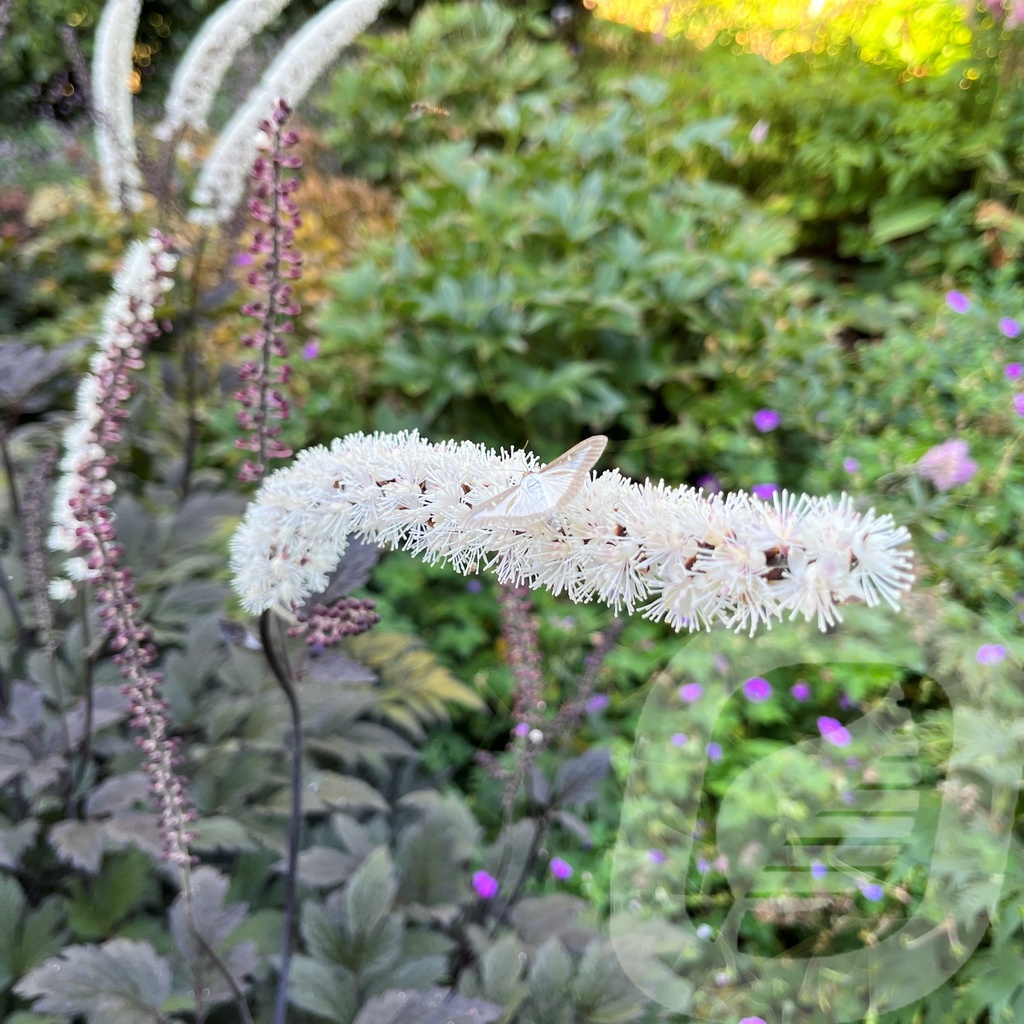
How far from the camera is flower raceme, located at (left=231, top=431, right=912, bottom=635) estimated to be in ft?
1.55

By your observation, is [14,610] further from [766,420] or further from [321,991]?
[766,420]

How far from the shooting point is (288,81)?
5.01 ft

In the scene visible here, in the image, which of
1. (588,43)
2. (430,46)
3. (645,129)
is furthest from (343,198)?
(588,43)

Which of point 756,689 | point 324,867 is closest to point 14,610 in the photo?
point 324,867

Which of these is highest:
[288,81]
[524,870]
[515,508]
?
[288,81]

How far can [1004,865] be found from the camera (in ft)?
4.05

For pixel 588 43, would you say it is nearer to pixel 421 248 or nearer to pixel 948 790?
pixel 421 248

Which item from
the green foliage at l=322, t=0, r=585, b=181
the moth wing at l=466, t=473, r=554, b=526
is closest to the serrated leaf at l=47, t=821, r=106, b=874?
the moth wing at l=466, t=473, r=554, b=526

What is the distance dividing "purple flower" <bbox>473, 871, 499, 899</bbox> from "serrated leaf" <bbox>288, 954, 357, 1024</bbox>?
343mm

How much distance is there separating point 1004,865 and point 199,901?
1311 mm

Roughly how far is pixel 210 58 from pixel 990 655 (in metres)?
2.38

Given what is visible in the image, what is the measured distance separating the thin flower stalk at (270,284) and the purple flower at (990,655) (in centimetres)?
153

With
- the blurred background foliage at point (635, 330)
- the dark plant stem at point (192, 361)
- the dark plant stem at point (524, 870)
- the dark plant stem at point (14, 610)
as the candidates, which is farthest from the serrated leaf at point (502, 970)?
the dark plant stem at point (192, 361)

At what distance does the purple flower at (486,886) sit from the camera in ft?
4.39
